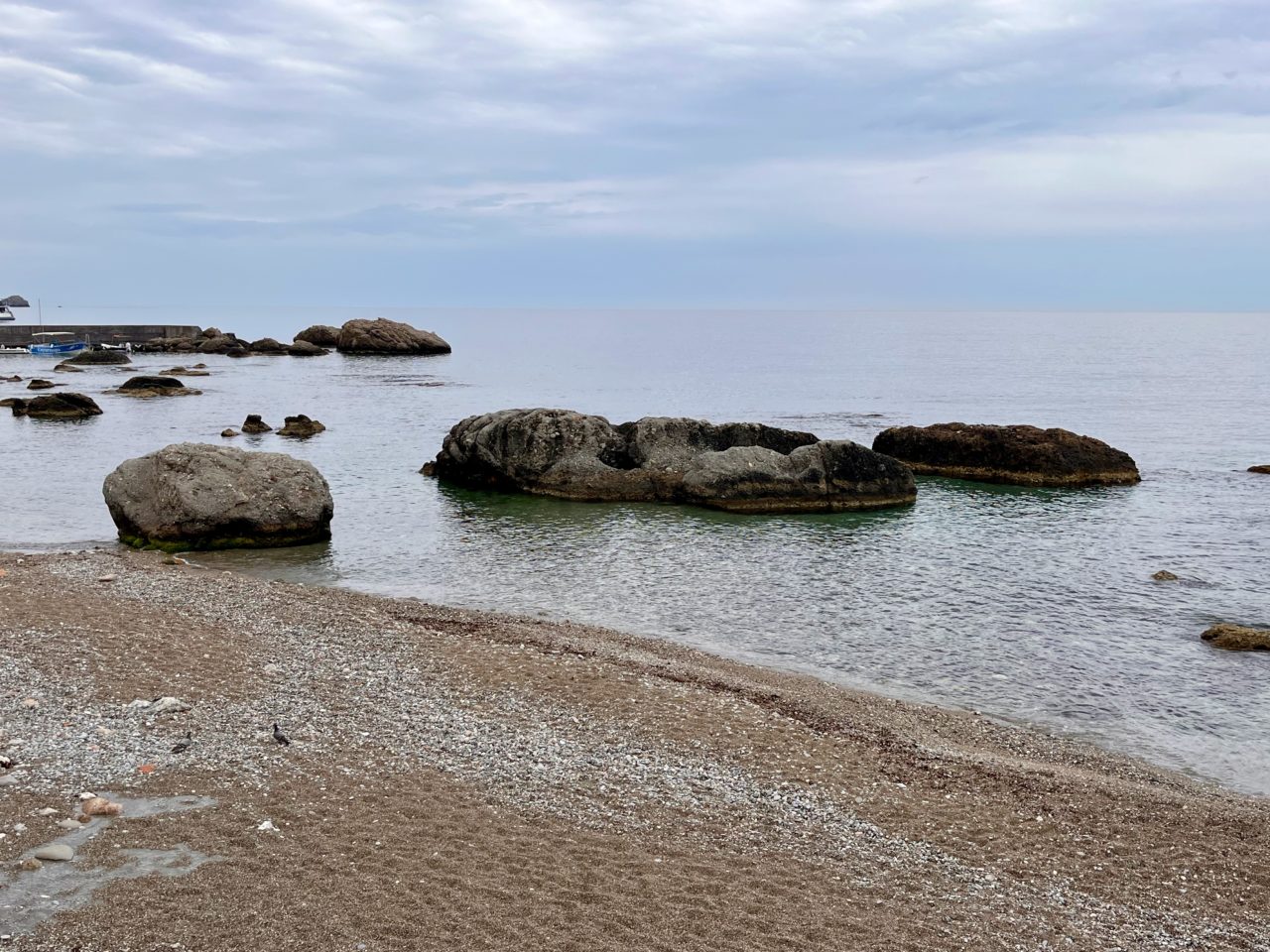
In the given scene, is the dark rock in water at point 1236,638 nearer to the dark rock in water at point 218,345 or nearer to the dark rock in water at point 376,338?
the dark rock in water at point 376,338

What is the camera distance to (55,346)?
141 m

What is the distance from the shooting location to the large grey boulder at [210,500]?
29922 millimetres

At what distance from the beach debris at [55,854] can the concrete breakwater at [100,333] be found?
153 m

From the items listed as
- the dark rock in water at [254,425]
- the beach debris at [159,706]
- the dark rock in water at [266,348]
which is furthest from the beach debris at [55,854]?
the dark rock in water at [266,348]

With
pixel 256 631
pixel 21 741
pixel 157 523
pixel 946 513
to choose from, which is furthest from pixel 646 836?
pixel 946 513

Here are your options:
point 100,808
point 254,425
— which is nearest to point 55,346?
point 254,425

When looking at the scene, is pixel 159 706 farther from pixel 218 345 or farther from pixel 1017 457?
pixel 218 345

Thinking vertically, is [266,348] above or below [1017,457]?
above

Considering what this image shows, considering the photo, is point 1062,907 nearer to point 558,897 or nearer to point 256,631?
point 558,897

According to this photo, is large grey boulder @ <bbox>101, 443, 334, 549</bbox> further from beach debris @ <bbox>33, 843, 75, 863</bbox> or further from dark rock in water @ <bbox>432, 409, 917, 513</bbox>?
beach debris @ <bbox>33, 843, 75, 863</bbox>

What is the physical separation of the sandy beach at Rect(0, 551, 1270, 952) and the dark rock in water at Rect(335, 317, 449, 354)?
134015 mm

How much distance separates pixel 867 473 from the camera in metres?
39.3

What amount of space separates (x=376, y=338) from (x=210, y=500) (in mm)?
123424

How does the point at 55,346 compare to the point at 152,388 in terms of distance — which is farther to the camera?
the point at 55,346
